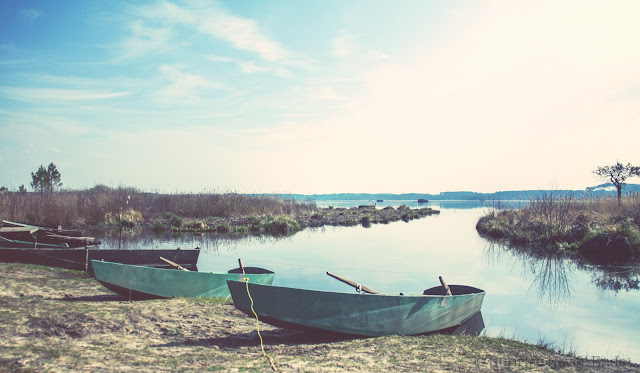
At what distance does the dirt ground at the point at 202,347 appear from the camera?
5652mm

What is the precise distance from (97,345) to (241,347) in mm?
2113

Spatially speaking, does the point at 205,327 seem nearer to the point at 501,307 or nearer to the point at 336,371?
the point at 336,371

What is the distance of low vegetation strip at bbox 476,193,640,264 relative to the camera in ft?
61.8

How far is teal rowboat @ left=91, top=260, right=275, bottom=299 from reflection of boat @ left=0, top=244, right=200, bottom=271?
7.94 feet

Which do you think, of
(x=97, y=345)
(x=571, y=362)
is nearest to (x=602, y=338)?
(x=571, y=362)

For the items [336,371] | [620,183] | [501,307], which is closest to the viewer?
[336,371]

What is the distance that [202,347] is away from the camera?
22.4 ft

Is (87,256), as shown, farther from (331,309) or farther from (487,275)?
(487,275)

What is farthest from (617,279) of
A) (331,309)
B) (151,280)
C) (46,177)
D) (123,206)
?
(46,177)

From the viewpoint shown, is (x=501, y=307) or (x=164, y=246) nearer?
(x=501, y=307)

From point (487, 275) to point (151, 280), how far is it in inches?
475

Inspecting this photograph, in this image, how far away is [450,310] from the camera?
333 inches

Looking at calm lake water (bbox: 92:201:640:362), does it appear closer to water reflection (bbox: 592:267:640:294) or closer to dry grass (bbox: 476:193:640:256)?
water reflection (bbox: 592:267:640:294)

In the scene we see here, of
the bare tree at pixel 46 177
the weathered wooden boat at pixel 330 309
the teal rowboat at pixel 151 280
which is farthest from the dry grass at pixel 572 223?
the bare tree at pixel 46 177
